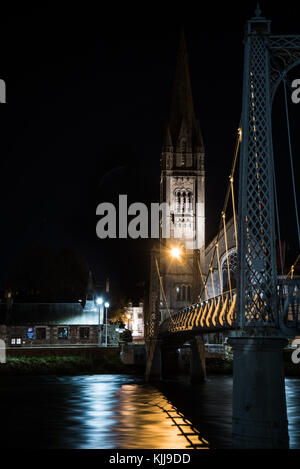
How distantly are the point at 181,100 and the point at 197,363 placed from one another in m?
63.2

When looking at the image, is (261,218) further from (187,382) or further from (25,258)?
(25,258)

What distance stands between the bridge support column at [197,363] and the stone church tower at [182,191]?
36469 mm

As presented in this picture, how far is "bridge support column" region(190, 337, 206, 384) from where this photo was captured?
52094 mm

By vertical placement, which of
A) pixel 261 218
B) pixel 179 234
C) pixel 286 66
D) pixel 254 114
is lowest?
pixel 261 218

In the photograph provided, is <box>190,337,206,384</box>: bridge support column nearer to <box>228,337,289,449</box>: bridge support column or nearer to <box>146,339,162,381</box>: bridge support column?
<box>146,339,162,381</box>: bridge support column

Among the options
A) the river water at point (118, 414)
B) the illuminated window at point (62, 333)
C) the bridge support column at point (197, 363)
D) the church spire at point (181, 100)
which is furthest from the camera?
the church spire at point (181, 100)

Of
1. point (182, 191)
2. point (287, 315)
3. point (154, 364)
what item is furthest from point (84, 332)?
point (287, 315)

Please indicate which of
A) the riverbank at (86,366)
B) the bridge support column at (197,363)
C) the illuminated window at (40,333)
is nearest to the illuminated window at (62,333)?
the illuminated window at (40,333)

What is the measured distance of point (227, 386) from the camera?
48.3 metres

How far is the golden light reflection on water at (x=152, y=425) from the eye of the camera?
23442 millimetres

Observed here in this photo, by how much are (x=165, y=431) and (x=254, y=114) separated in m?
14.4

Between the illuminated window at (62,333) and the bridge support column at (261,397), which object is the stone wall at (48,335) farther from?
the bridge support column at (261,397)

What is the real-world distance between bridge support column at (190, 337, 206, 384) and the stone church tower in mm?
36469
